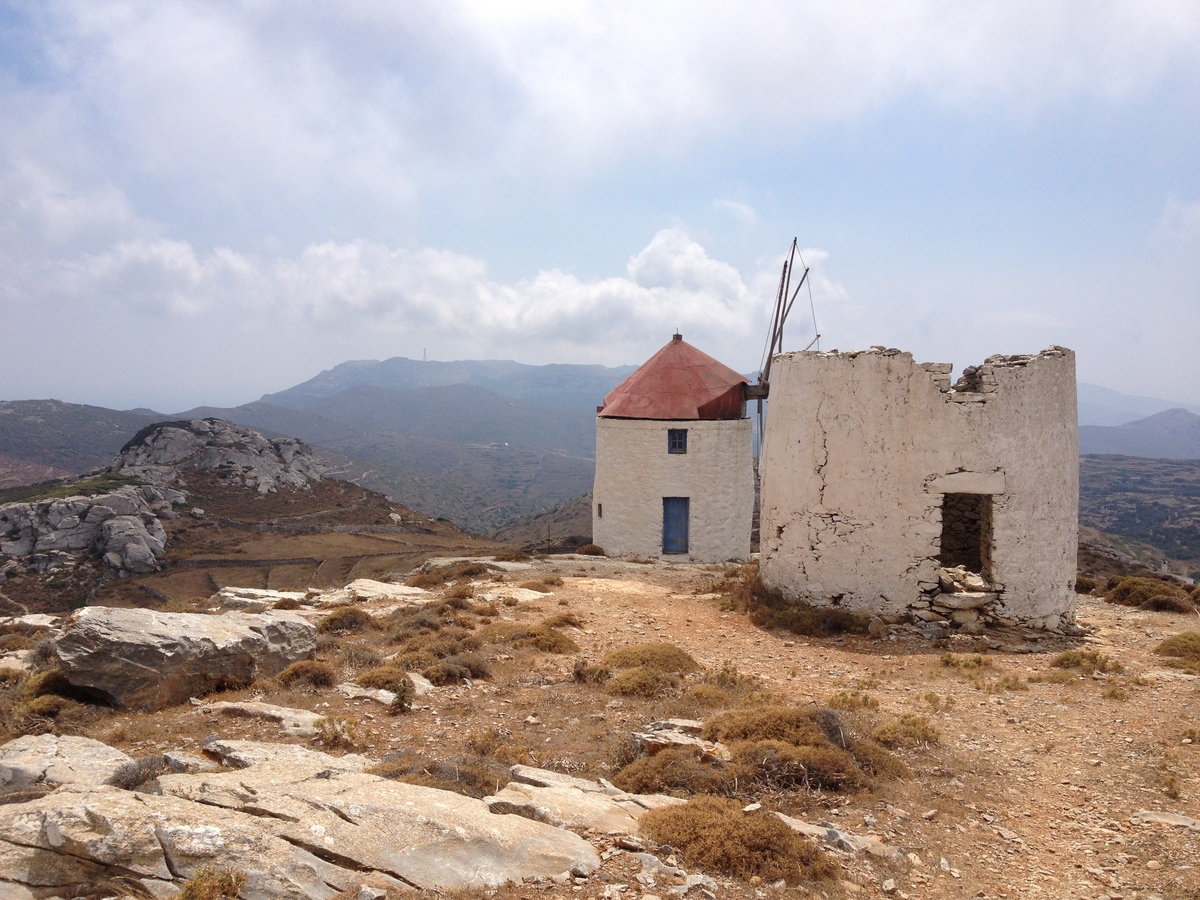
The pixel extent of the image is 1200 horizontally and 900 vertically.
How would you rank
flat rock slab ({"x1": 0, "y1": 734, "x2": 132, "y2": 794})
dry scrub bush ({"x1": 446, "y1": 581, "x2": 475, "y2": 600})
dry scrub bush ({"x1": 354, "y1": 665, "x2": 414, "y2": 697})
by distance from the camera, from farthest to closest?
dry scrub bush ({"x1": 446, "y1": 581, "x2": 475, "y2": 600}), dry scrub bush ({"x1": 354, "y1": 665, "x2": 414, "y2": 697}), flat rock slab ({"x1": 0, "y1": 734, "x2": 132, "y2": 794})

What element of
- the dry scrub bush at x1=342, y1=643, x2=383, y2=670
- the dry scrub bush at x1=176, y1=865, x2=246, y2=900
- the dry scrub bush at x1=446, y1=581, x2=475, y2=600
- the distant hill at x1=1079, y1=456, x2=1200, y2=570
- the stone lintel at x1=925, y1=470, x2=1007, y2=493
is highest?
the stone lintel at x1=925, y1=470, x2=1007, y2=493

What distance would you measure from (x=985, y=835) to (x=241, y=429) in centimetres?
8328

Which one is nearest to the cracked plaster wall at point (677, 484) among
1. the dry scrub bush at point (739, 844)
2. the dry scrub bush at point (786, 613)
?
the dry scrub bush at point (786, 613)

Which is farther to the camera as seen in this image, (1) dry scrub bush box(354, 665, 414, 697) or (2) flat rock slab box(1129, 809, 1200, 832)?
(1) dry scrub bush box(354, 665, 414, 697)

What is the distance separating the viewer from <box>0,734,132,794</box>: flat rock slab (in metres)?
5.39

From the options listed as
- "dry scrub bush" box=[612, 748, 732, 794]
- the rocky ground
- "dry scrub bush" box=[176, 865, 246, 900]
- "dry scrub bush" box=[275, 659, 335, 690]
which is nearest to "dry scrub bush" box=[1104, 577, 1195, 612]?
the rocky ground

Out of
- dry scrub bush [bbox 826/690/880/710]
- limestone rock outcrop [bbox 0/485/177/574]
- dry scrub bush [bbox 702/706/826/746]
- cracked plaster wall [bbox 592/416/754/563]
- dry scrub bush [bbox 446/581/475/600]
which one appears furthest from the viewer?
limestone rock outcrop [bbox 0/485/177/574]

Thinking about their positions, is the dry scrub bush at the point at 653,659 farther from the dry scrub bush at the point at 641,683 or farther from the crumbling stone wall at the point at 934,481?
the crumbling stone wall at the point at 934,481

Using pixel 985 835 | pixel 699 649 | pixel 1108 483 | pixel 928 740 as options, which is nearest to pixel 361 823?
pixel 985 835

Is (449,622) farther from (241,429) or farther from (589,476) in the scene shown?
(589,476)

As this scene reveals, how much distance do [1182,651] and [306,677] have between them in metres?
12.6

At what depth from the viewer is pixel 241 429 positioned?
254 ft

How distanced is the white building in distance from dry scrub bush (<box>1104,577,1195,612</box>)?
985 cm

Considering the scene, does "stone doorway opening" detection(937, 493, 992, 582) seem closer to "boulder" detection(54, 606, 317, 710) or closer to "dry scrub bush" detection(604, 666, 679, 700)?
"dry scrub bush" detection(604, 666, 679, 700)
